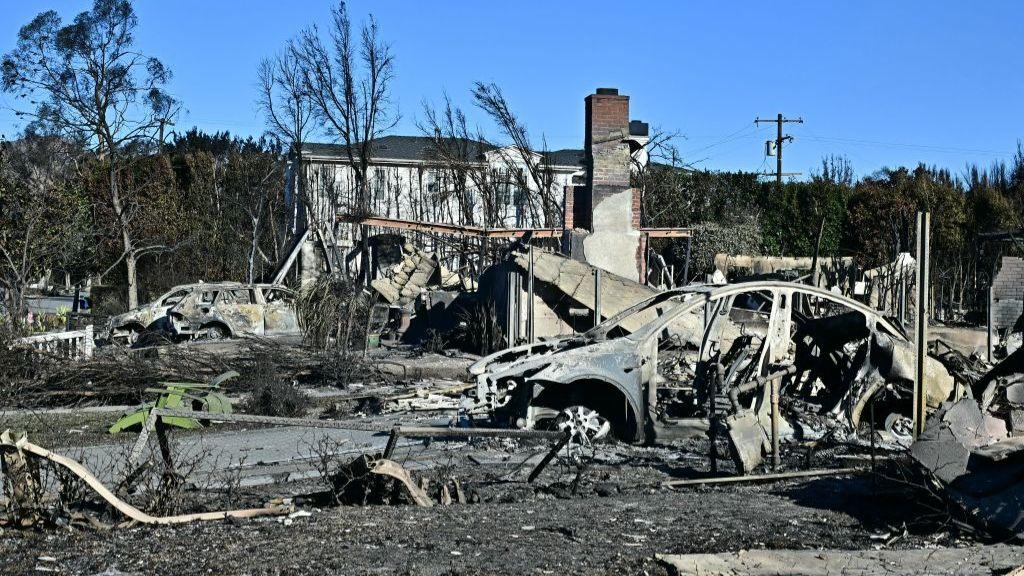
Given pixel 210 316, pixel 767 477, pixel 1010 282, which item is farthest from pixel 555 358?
pixel 1010 282

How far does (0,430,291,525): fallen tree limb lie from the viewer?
20.3ft

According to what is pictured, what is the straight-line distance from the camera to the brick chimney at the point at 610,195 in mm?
22375

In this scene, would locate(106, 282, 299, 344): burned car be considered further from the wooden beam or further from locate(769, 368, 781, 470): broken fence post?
locate(769, 368, 781, 470): broken fence post

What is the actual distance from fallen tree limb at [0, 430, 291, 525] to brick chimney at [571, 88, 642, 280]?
15729mm

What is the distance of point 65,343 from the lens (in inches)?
606

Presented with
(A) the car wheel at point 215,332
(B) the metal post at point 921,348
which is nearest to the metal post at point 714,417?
(B) the metal post at point 921,348

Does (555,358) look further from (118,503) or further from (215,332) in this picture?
(215,332)

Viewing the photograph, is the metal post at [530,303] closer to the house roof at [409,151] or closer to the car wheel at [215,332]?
the car wheel at [215,332]

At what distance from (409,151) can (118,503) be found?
137 ft

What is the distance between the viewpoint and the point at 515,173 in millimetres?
36625

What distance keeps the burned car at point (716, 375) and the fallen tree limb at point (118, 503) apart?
355 centimetres

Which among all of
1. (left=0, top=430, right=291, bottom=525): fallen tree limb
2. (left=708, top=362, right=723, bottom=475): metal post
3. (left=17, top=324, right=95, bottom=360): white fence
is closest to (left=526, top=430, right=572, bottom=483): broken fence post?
(left=708, top=362, right=723, bottom=475): metal post

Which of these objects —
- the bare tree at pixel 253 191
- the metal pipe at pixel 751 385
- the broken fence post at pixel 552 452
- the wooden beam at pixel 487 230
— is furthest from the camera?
the bare tree at pixel 253 191

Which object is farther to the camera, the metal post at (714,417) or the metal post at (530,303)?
the metal post at (530,303)
